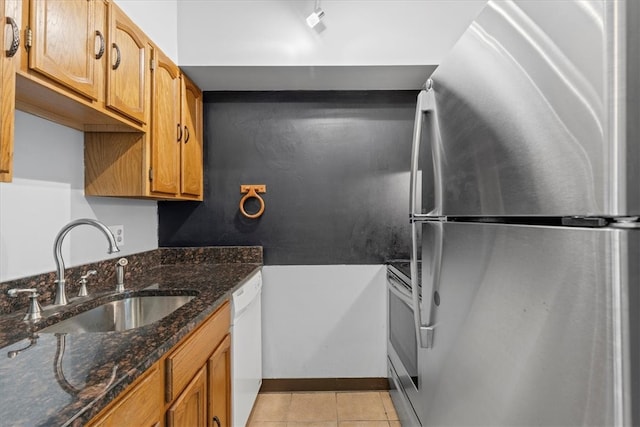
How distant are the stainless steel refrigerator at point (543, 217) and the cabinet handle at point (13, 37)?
122cm

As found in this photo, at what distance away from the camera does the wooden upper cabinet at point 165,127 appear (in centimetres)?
189

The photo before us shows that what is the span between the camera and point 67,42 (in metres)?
1.21

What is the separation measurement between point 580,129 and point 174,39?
2.27m

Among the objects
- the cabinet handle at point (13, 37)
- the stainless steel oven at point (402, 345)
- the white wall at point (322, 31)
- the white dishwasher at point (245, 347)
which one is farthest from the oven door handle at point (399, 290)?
the cabinet handle at point (13, 37)

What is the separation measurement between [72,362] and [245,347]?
130 centimetres

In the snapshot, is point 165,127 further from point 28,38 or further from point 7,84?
point 7,84

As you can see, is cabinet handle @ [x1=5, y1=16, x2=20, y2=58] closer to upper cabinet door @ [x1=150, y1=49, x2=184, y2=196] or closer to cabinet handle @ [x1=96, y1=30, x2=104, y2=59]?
cabinet handle @ [x1=96, y1=30, x2=104, y2=59]

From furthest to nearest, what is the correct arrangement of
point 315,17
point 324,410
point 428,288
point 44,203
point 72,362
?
point 324,410 < point 315,17 < point 44,203 < point 428,288 < point 72,362

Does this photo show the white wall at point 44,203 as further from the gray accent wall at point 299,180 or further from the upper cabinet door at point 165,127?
the gray accent wall at point 299,180

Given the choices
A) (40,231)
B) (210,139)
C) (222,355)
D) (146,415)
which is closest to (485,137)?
(146,415)

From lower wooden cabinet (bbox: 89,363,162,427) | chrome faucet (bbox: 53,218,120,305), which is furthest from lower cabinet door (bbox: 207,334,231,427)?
chrome faucet (bbox: 53,218,120,305)

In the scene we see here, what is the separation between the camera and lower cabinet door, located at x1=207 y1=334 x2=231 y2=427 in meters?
1.47

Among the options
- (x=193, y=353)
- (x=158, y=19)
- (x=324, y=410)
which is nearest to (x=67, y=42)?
(x=158, y=19)

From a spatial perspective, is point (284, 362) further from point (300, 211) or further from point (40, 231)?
point (40, 231)
